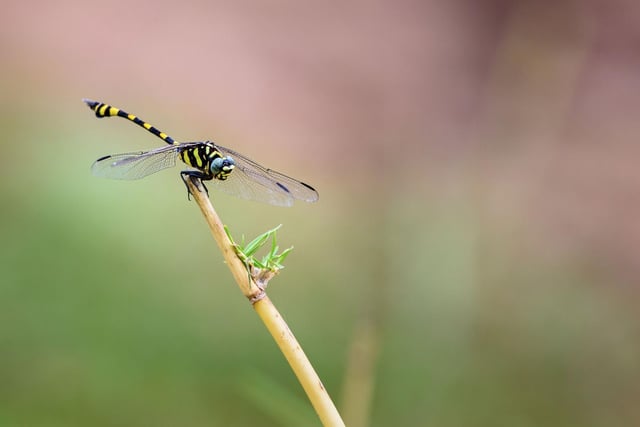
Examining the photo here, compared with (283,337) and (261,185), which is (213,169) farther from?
(283,337)

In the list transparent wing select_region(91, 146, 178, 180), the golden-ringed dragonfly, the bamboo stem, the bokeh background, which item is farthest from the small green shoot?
transparent wing select_region(91, 146, 178, 180)

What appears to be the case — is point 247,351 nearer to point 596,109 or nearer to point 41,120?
point 41,120

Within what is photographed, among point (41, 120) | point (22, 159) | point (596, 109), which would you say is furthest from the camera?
point (596, 109)

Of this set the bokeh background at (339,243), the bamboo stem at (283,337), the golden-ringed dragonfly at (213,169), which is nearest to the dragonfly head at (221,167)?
the golden-ringed dragonfly at (213,169)

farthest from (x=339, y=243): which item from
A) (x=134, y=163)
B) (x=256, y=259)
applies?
(x=256, y=259)

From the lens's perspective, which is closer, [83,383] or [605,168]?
[83,383]

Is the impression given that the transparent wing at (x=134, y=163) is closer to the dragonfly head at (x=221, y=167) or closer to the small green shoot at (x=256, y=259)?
the dragonfly head at (x=221, y=167)

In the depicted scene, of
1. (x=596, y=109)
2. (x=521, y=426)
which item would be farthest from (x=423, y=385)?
(x=596, y=109)
